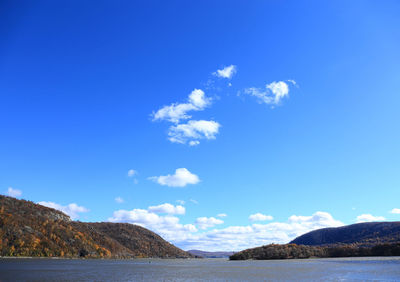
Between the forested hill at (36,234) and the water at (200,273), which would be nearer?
the water at (200,273)

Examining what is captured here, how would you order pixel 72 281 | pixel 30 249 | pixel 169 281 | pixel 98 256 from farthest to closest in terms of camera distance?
pixel 98 256 < pixel 30 249 < pixel 169 281 < pixel 72 281

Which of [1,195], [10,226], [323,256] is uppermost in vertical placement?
[1,195]

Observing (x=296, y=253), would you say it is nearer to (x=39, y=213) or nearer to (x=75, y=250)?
(x=75, y=250)

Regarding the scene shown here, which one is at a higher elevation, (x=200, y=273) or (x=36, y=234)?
(x=36, y=234)

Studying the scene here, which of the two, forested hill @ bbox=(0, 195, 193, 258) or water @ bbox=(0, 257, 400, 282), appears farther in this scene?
forested hill @ bbox=(0, 195, 193, 258)

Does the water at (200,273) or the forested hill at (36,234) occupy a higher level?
the forested hill at (36,234)

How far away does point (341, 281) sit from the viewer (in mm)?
37344

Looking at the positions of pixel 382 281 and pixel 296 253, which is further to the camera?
pixel 296 253

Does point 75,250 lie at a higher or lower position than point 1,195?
lower

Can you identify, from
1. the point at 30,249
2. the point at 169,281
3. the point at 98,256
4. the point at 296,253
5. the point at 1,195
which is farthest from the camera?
the point at 98,256

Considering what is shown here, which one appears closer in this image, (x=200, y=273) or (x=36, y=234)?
(x=200, y=273)

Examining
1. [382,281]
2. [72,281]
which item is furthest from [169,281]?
[382,281]

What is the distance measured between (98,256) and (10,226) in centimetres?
6072

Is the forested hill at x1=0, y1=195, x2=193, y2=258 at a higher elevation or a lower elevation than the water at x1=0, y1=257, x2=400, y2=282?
higher
